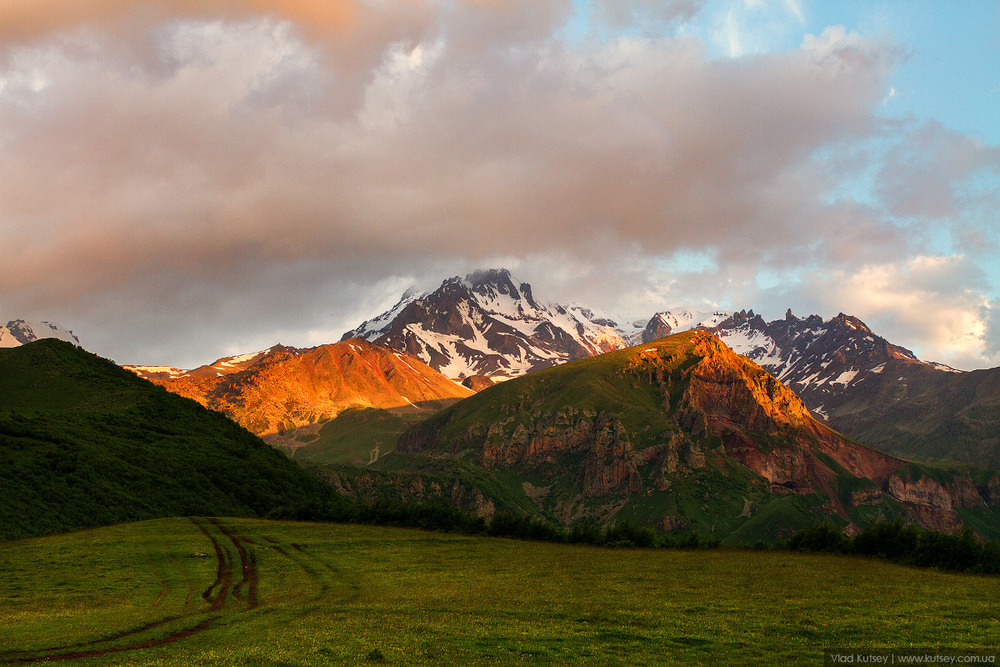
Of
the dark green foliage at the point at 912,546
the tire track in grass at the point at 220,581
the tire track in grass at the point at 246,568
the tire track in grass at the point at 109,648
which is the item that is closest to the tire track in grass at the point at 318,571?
the tire track in grass at the point at 246,568

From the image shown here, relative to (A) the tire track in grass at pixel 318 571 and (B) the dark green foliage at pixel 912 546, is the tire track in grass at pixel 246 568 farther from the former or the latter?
(B) the dark green foliage at pixel 912 546

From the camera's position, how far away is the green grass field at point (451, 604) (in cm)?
4038

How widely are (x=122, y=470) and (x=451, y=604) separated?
113487 millimetres

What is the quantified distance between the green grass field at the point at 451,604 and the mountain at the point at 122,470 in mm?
25129

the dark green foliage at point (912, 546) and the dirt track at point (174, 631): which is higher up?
the dark green foliage at point (912, 546)

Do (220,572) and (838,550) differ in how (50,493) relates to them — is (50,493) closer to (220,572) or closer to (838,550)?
(220,572)

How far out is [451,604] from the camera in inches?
2201

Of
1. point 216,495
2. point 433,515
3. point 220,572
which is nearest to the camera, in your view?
point 220,572

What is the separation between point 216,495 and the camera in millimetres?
152500

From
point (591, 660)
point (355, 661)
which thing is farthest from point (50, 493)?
point (591, 660)

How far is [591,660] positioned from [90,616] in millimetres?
39904

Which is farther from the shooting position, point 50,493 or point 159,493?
point 159,493

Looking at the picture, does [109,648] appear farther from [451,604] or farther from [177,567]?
[177,567]

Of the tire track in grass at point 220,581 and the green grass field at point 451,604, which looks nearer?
the green grass field at point 451,604
